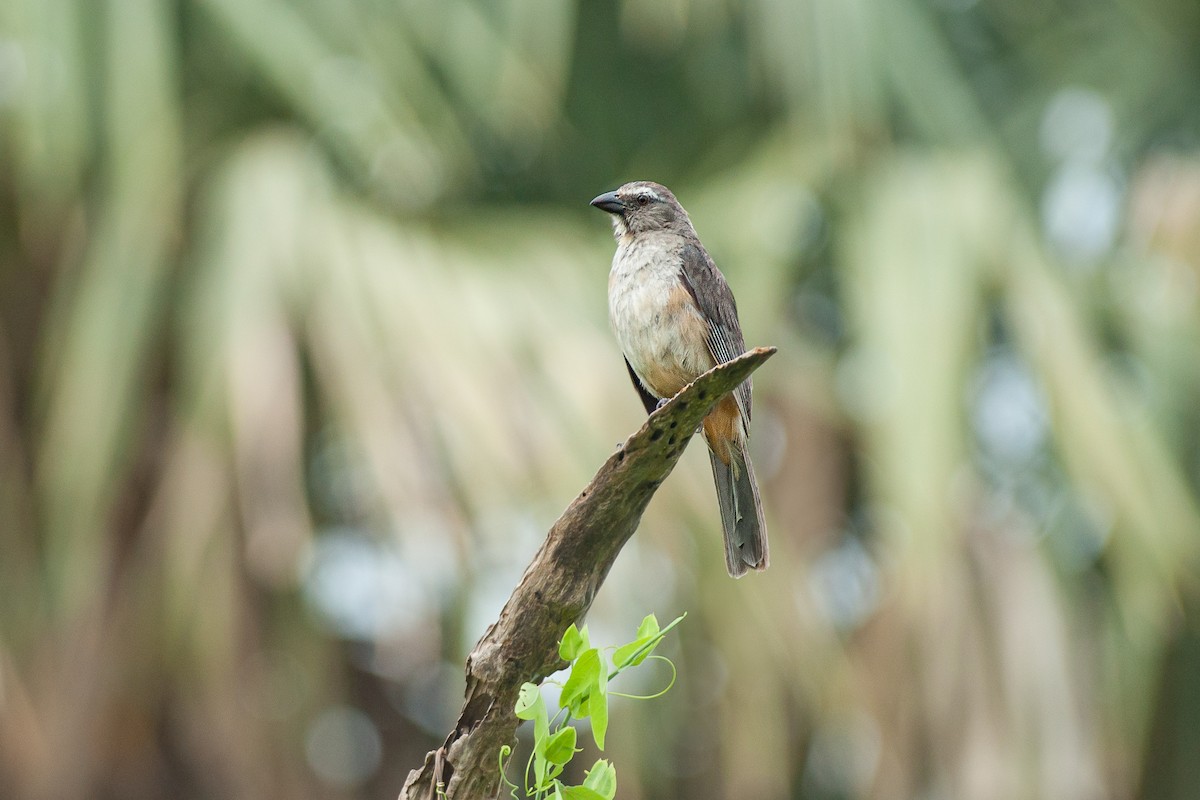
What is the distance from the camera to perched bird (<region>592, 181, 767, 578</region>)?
4.17m

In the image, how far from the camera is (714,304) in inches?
184

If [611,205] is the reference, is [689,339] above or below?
below

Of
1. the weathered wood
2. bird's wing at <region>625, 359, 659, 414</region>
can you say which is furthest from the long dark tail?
the weathered wood

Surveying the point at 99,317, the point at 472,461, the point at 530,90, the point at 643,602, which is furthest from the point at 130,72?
the point at 643,602

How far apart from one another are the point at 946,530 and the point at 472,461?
6.71ft

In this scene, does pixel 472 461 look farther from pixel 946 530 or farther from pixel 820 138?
pixel 820 138

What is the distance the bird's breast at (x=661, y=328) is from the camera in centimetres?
451

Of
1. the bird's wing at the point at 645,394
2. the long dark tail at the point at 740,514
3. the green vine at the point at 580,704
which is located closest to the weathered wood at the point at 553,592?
the green vine at the point at 580,704

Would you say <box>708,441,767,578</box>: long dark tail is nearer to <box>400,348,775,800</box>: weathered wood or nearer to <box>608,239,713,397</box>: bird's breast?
<box>608,239,713,397</box>: bird's breast

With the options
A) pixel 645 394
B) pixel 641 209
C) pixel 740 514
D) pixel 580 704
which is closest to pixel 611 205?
pixel 641 209

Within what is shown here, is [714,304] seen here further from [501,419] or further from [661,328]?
[501,419]

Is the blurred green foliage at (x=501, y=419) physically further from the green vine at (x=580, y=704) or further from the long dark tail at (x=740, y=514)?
the green vine at (x=580, y=704)

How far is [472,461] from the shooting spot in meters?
5.43

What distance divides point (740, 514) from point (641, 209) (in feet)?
4.89
